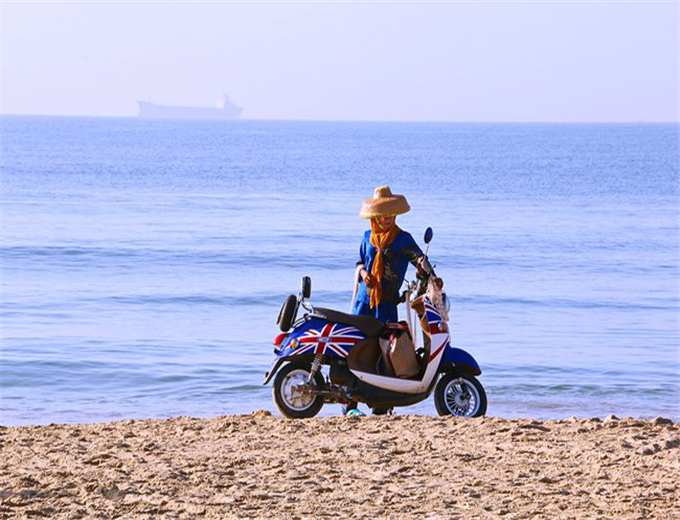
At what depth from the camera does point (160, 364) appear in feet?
45.4

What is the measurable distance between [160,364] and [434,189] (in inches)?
1733

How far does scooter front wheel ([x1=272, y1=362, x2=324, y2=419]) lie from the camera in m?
8.36

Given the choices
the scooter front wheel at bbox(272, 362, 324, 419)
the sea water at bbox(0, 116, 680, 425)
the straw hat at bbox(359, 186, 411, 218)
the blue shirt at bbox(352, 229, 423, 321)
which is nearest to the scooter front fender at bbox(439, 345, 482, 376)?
the blue shirt at bbox(352, 229, 423, 321)

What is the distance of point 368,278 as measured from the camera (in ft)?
27.3

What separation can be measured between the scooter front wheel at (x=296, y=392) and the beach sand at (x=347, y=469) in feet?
0.58

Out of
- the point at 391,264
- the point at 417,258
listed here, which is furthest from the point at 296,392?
the point at 417,258

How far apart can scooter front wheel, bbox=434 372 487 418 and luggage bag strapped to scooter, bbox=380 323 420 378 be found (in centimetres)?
26

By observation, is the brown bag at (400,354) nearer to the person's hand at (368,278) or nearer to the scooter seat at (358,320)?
the scooter seat at (358,320)

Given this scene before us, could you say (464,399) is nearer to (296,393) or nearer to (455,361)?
(455,361)

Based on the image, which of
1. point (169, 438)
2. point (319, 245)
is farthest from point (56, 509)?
point (319, 245)

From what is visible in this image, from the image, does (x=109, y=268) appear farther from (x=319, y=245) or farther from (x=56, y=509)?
(x=56, y=509)

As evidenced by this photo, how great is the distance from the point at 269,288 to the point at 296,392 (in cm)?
1367

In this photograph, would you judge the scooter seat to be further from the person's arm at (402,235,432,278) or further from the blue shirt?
the person's arm at (402,235,432,278)

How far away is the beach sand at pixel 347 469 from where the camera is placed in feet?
19.1
